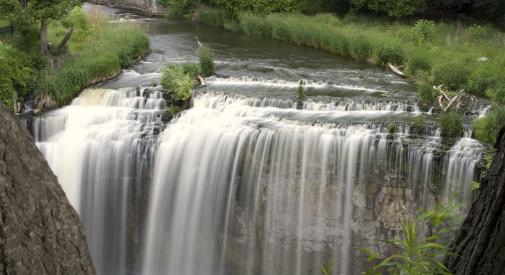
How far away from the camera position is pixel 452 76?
58.7ft

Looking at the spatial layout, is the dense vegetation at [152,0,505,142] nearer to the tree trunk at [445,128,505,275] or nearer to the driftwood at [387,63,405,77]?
the driftwood at [387,63,405,77]

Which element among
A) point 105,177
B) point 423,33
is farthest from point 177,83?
point 423,33

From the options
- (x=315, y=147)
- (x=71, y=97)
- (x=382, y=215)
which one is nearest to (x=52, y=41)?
(x=71, y=97)

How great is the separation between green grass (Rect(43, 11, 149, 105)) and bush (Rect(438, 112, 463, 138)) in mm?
9186

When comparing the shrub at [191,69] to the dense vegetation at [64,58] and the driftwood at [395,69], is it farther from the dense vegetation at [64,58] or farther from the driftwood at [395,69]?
the driftwood at [395,69]

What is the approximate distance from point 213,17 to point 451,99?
1887 cm

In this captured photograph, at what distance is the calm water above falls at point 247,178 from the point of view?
13.6 metres

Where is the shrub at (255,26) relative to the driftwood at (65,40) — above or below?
above

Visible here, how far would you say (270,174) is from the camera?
46.9 ft

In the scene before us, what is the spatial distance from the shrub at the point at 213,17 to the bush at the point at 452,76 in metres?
15.8

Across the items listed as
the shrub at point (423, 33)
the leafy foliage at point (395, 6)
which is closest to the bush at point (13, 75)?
the shrub at point (423, 33)

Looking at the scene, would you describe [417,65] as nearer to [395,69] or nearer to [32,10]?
[395,69]

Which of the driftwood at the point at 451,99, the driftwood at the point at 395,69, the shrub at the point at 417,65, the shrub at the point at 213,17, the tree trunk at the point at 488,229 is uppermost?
the shrub at the point at 213,17

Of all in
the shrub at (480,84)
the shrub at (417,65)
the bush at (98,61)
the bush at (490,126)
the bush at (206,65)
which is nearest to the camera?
the bush at (490,126)
